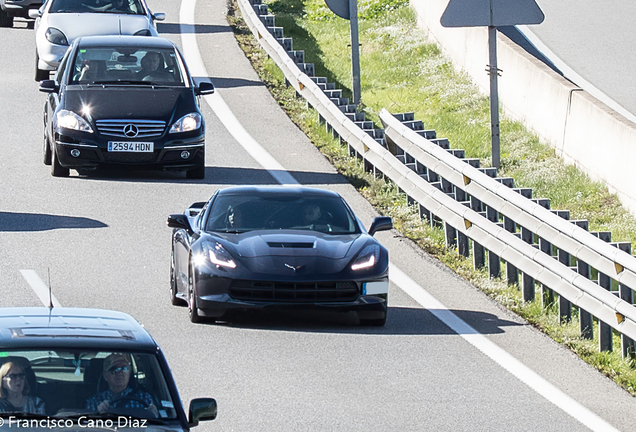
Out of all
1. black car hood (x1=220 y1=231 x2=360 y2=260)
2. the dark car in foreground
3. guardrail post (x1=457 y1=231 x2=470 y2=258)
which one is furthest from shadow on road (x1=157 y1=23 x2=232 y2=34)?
the dark car in foreground

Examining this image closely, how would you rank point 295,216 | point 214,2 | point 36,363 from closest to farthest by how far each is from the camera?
point 36,363
point 295,216
point 214,2

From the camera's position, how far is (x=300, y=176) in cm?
1736

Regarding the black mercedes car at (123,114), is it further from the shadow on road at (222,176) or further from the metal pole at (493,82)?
the metal pole at (493,82)

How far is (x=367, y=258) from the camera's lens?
11.3 metres

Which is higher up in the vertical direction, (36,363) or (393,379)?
(36,363)

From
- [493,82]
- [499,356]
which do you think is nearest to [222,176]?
[493,82]

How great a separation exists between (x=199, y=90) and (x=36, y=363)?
11.9 metres

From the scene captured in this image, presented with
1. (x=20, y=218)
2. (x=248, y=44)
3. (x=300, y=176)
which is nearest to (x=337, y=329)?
(x=20, y=218)

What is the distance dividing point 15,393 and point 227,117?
1545 centimetres

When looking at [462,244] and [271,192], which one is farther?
[462,244]

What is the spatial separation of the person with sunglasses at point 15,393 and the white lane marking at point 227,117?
11020mm

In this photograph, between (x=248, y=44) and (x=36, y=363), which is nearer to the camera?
(x=36, y=363)

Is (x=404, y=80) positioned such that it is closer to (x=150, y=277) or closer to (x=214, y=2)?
(x=214, y=2)

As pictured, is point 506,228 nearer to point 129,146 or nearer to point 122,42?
point 129,146
